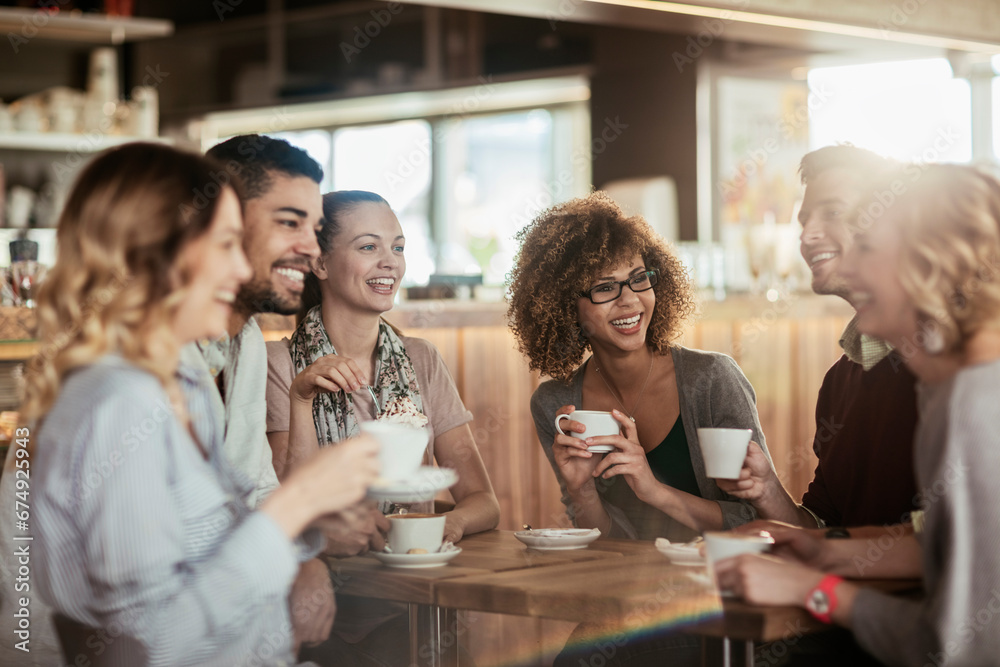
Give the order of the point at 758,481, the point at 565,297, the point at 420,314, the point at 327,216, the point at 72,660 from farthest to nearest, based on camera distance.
Result: 1. the point at 420,314
2. the point at 565,297
3. the point at 327,216
4. the point at 758,481
5. the point at 72,660

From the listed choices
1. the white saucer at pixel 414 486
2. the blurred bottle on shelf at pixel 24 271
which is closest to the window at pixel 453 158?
the blurred bottle on shelf at pixel 24 271

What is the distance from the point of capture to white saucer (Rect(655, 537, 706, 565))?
1.74 m

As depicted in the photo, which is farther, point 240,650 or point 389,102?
point 389,102

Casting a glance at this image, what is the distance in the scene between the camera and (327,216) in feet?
7.82

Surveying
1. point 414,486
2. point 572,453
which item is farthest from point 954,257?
point 572,453

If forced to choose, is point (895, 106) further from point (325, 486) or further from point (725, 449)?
point (325, 486)

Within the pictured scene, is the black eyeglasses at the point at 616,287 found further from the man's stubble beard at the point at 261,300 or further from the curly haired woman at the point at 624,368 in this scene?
the man's stubble beard at the point at 261,300

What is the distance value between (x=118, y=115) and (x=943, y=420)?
182 inches

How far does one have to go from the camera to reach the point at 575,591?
1539mm

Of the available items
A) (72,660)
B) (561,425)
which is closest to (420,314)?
(561,425)

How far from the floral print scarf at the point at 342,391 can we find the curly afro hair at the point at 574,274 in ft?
1.29

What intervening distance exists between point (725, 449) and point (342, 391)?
96 centimetres

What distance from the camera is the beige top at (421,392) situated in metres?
2.26

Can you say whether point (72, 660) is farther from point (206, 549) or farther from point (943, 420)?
point (943, 420)
